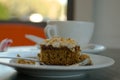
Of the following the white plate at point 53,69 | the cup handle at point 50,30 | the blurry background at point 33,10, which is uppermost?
the blurry background at point 33,10

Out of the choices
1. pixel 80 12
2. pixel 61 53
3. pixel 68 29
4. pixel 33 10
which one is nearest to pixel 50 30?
pixel 68 29

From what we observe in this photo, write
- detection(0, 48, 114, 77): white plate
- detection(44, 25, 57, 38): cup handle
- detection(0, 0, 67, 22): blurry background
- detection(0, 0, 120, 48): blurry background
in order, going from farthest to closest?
detection(0, 0, 67, 22): blurry background
detection(0, 0, 120, 48): blurry background
detection(44, 25, 57, 38): cup handle
detection(0, 48, 114, 77): white plate

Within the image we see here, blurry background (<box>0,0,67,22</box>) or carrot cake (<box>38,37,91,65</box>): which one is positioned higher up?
blurry background (<box>0,0,67,22</box>)

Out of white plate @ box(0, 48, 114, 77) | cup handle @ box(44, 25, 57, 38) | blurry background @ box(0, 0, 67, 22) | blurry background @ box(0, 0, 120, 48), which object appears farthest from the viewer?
blurry background @ box(0, 0, 67, 22)

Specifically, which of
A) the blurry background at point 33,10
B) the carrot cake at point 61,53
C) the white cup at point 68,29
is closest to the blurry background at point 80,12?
the blurry background at point 33,10

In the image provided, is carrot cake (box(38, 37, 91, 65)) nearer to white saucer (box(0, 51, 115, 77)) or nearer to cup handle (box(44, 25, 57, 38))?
white saucer (box(0, 51, 115, 77))

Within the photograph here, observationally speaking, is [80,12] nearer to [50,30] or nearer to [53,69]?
[50,30]

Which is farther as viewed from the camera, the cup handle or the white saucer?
the cup handle

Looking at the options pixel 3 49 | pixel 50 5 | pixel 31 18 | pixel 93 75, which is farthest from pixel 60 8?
pixel 93 75

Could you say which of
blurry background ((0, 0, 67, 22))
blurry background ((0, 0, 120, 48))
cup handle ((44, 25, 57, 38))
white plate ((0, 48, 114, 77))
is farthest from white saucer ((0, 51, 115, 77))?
blurry background ((0, 0, 67, 22))

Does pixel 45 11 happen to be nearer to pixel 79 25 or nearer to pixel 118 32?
pixel 118 32

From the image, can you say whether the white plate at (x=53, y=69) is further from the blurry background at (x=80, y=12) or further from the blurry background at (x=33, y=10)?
the blurry background at (x=33, y=10)
